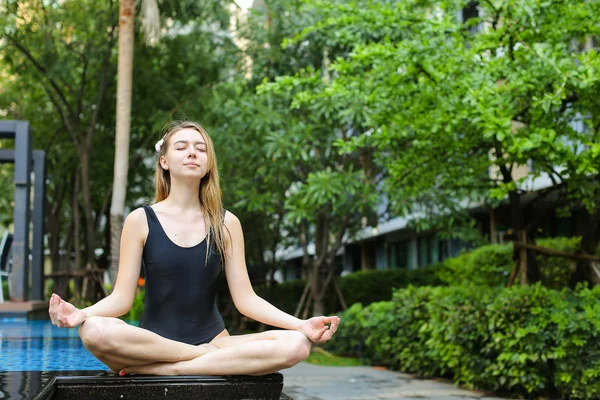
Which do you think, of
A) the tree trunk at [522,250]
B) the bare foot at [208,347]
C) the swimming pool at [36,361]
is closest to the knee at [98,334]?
the swimming pool at [36,361]

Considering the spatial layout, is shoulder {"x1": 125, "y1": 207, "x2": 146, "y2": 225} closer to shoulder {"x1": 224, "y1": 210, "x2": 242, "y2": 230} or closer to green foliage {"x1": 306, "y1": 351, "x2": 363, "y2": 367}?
shoulder {"x1": 224, "y1": 210, "x2": 242, "y2": 230}

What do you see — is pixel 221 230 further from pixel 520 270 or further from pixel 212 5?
pixel 212 5

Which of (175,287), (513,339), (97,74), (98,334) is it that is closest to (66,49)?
(97,74)

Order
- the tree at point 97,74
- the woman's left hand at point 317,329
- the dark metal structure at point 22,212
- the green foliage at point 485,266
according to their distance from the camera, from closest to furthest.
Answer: the woman's left hand at point 317,329
the dark metal structure at point 22,212
the green foliage at point 485,266
the tree at point 97,74

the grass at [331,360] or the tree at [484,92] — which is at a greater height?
the tree at [484,92]

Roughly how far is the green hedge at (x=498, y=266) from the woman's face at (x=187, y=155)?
23.8ft

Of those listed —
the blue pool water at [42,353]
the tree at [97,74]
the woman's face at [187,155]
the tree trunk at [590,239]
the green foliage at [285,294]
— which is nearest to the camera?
the woman's face at [187,155]

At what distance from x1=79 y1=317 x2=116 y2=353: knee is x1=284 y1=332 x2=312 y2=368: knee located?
704 millimetres

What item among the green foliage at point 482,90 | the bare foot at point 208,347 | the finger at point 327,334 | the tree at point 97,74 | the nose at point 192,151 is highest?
the tree at point 97,74

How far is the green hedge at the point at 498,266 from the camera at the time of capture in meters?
11.1

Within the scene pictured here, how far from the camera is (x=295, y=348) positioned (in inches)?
127

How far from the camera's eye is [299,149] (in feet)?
43.6

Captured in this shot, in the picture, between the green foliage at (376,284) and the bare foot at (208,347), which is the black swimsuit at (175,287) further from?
the green foliage at (376,284)

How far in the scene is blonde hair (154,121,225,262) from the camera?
11.8ft
